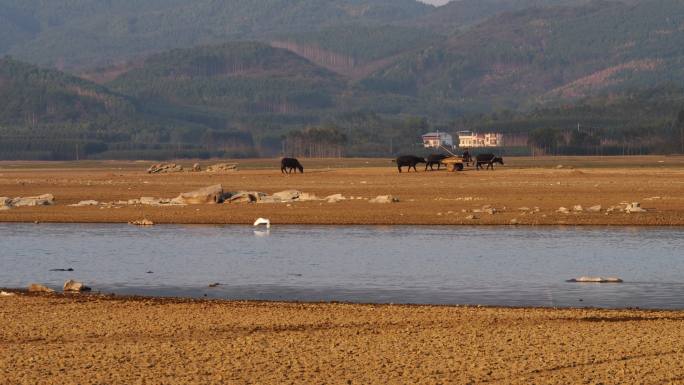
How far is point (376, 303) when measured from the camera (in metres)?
25.9

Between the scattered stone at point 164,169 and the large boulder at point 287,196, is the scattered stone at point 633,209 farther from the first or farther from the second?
the scattered stone at point 164,169

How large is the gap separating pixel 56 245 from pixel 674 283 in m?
19.7

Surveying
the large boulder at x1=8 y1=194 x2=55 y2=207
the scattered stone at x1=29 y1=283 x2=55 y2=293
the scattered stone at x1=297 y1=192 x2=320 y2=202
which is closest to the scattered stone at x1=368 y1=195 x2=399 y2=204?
the scattered stone at x1=297 y1=192 x2=320 y2=202

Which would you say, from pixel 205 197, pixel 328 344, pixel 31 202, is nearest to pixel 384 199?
pixel 205 197

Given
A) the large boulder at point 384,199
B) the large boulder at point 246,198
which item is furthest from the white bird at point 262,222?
the large boulder at point 384,199

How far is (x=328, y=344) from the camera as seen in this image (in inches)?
802

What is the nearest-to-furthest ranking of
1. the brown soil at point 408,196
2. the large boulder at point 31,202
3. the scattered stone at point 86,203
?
1. the brown soil at point 408,196
2. the scattered stone at point 86,203
3. the large boulder at point 31,202

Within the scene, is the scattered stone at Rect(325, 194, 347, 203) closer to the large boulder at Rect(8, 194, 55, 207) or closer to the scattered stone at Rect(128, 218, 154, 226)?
the scattered stone at Rect(128, 218, 154, 226)

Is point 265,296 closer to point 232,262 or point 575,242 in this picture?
point 232,262

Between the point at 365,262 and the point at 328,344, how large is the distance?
13.8 metres

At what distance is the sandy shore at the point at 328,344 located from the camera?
1791 centimetres

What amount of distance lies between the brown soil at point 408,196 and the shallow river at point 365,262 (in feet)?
9.69

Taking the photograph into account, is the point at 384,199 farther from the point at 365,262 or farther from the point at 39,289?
the point at 39,289

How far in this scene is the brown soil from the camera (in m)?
48.0
